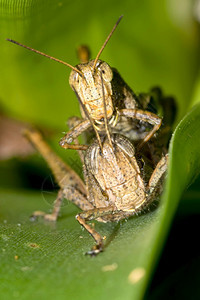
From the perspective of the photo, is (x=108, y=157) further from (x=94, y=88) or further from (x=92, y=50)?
(x=92, y=50)

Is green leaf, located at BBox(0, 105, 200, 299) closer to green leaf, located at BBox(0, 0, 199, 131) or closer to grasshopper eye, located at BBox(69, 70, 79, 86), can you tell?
grasshopper eye, located at BBox(69, 70, 79, 86)

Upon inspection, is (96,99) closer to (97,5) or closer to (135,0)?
(97,5)

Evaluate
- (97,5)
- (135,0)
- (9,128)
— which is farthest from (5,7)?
(9,128)

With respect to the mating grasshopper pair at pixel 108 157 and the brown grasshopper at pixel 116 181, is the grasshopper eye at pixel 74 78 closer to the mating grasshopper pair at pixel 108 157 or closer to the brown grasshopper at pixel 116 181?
the mating grasshopper pair at pixel 108 157

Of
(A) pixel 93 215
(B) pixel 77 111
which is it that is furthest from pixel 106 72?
(B) pixel 77 111

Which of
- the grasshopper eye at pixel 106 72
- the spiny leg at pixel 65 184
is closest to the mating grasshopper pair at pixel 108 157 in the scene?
the grasshopper eye at pixel 106 72
